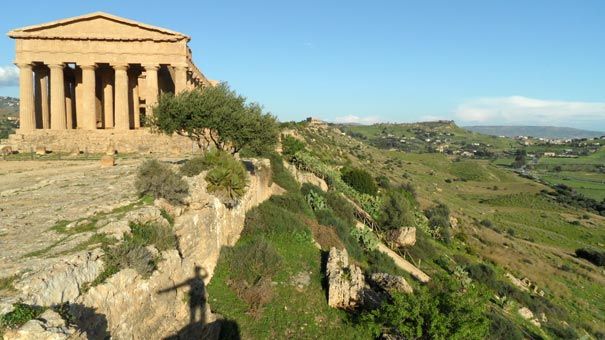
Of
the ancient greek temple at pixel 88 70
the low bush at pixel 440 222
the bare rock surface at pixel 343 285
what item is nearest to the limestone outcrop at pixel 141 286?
the bare rock surface at pixel 343 285

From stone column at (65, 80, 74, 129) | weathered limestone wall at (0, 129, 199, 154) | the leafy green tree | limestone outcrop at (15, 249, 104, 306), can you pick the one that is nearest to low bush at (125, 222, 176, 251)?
limestone outcrop at (15, 249, 104, 306)

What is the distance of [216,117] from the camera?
68.9ft

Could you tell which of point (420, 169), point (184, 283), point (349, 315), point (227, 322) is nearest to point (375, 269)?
point (349, 315)

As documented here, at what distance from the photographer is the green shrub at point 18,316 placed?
5531 mm

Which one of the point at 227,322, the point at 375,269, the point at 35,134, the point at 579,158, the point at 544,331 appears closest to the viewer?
the point at 227,322

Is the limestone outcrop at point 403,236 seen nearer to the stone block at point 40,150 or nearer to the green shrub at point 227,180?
the green shrub at point 227,180

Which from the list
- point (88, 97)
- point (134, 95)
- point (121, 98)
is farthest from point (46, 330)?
point (134, 95)

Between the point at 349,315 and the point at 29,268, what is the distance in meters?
10.2

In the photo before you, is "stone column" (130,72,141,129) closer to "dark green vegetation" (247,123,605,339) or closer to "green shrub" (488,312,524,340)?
"dark green vegetation" (247,123,605,339)

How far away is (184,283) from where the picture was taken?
10688mm

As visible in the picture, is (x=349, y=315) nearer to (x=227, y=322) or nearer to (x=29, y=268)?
(x=227, y=322)

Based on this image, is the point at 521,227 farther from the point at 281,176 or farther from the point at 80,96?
the point at 80,96

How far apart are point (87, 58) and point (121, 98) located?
12.5ft

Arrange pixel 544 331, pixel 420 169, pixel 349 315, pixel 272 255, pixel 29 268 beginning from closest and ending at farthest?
pixel 29 268
pixel 349 315
pixel 272 255
pixel 544 331
pixel 420 169
